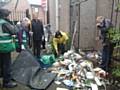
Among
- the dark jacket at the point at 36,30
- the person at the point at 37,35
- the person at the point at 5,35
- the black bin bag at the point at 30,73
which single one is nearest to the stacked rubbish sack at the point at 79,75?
the black bin bag at the point at 30,73

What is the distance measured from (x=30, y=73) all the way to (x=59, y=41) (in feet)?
11.8

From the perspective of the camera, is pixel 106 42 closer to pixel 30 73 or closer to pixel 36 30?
pixel 30 73

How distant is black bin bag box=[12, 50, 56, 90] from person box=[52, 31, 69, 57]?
2.64 m

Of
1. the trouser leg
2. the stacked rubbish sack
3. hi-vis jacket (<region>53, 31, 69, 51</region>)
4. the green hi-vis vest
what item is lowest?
the stacked rubbish sack

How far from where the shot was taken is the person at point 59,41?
12542mm

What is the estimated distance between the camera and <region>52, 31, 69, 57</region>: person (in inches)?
494

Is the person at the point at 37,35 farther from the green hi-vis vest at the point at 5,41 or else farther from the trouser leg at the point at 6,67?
the green hi-vis vest at the point at 5,41

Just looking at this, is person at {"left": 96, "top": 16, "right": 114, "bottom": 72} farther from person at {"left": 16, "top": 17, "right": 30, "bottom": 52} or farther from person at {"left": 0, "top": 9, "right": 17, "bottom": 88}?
person at {"left": 16, "top": 17, "right": 30, "bottom": 52}

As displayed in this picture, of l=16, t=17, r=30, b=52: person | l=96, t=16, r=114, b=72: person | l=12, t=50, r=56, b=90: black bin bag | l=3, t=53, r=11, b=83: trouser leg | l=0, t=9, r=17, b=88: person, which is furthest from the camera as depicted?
l=16, t=17, r=30, b=52: person

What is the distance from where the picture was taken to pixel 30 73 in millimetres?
9250

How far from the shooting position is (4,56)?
816 centimetres

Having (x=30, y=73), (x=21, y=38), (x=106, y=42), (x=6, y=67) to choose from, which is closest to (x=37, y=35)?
(x=21, y=38)

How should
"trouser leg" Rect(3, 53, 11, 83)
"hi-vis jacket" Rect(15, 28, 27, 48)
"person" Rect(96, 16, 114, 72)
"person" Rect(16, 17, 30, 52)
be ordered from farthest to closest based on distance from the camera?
"person" Rect(16, 17, 30, 52) → "hi-vis jacket" Rect(15, 28, 27, 48) → "person" Rect(96, 16, 114, 72) → "trouser leg" Rect(3, 53, 11, 83)

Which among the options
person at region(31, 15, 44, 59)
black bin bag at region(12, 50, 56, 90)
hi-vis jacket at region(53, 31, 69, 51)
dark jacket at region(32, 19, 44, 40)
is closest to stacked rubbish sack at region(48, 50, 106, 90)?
black bin bag at region(12, 50, 56, 90)
